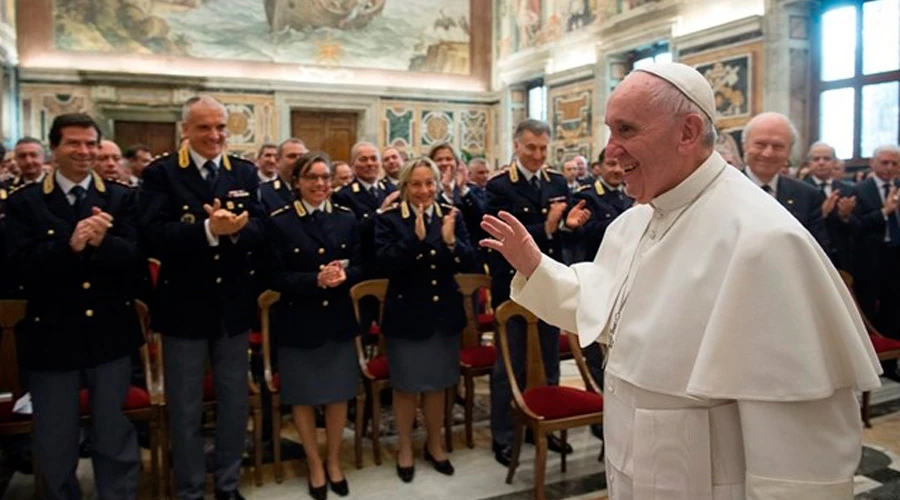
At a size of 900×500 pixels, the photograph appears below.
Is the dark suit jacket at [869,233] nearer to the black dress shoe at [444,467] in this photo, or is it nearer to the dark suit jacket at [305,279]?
the black dress shoe at [444,467]

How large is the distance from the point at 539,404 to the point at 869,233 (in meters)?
4.19

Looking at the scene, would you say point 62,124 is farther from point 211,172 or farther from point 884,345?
point 884,345

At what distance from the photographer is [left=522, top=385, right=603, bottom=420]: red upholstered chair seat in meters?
3.87

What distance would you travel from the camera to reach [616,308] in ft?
6.28

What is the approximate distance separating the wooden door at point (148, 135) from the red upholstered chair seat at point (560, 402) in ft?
41.4

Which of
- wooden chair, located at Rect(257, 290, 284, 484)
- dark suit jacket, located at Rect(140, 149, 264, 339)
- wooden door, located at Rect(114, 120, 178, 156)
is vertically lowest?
wooden chair, located at Rect(257, 290, 284, 484)

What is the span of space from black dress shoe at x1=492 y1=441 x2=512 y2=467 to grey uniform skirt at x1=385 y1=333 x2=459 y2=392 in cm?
56

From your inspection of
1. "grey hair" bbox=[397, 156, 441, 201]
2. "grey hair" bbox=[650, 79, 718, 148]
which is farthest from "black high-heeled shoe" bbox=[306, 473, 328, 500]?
"grey hair" bbox=[650, 79, 718, 148]

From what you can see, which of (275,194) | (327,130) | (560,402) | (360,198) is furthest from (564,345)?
(327,130)

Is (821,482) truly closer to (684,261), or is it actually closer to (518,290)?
(684,261)

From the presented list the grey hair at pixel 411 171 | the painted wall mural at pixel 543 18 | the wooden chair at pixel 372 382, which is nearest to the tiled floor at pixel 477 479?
the wooden chair at pixel 372 382

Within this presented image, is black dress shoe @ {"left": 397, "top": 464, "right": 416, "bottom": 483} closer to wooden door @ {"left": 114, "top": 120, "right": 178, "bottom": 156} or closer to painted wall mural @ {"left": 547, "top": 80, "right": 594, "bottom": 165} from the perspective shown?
painted wall mural @ {"left": 547, "top": 80, "right": 594, "bottom": 165}

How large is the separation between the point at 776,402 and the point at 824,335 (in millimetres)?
190

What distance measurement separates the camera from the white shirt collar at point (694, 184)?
1731mm
